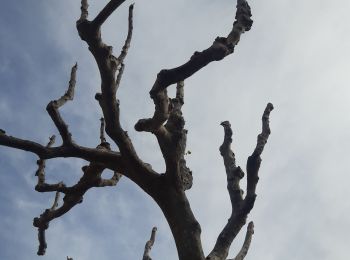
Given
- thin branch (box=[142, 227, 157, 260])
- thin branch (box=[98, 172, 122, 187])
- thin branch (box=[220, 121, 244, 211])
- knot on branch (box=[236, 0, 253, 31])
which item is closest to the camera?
knot on branch (box=[236, 0, 253, 31])

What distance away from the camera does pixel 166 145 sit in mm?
4734

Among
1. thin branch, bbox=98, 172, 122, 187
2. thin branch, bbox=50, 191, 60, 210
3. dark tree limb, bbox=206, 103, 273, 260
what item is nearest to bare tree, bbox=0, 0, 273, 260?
dark tree limb, bbox=206, 103, 273, 260

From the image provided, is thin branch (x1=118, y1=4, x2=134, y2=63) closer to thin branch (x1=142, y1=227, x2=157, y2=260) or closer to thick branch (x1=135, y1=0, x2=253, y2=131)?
thick branch (x1=135, y1=0, x2=253, y2=131)

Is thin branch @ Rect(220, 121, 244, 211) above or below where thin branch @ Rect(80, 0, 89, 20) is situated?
below

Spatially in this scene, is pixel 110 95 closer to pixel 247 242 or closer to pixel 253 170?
pixel 253 170

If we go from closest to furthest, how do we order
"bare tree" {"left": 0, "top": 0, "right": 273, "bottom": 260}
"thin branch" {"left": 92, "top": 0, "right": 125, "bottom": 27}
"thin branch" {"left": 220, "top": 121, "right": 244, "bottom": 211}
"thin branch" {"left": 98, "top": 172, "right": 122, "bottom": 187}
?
"thin branch" {"left": 92, "top": 0, "right": 125, "bottom": 27} → "bare tree" {"left": 0, "top": 0, "right": 273, "bottom": 260} → "thin branch" {"left": 220, "top": 121, "right": 244, "bottom": 211} → "thin branch" {"left": 98, "top": 172, "right": 122, "bottom": 187}

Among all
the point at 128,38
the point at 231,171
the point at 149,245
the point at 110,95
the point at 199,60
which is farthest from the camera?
the point at 149,245

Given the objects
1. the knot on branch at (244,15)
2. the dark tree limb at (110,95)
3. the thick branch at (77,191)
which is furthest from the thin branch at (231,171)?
the knot on branch at (244,15)

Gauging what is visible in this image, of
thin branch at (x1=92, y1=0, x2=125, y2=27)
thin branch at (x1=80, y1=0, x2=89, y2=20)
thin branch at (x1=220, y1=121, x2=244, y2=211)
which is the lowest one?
thin branch at (x1=220, y1=121, x2=244, y2=211)

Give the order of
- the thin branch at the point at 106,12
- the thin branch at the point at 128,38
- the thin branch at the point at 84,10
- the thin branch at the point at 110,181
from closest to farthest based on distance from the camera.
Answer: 1. the thin branch at the point at 106,12
2. the thin branch at the point at 84,10
3. the thin branch at the point at 128,38
4. the thin branch at the point at 110,181

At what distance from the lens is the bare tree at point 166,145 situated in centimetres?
436

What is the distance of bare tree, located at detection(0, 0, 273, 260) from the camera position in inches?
171

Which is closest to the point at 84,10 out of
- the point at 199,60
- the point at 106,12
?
the point at 106,12

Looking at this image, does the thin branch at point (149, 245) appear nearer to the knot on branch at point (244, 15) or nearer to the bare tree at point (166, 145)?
the bare tree at point (166, 145)
